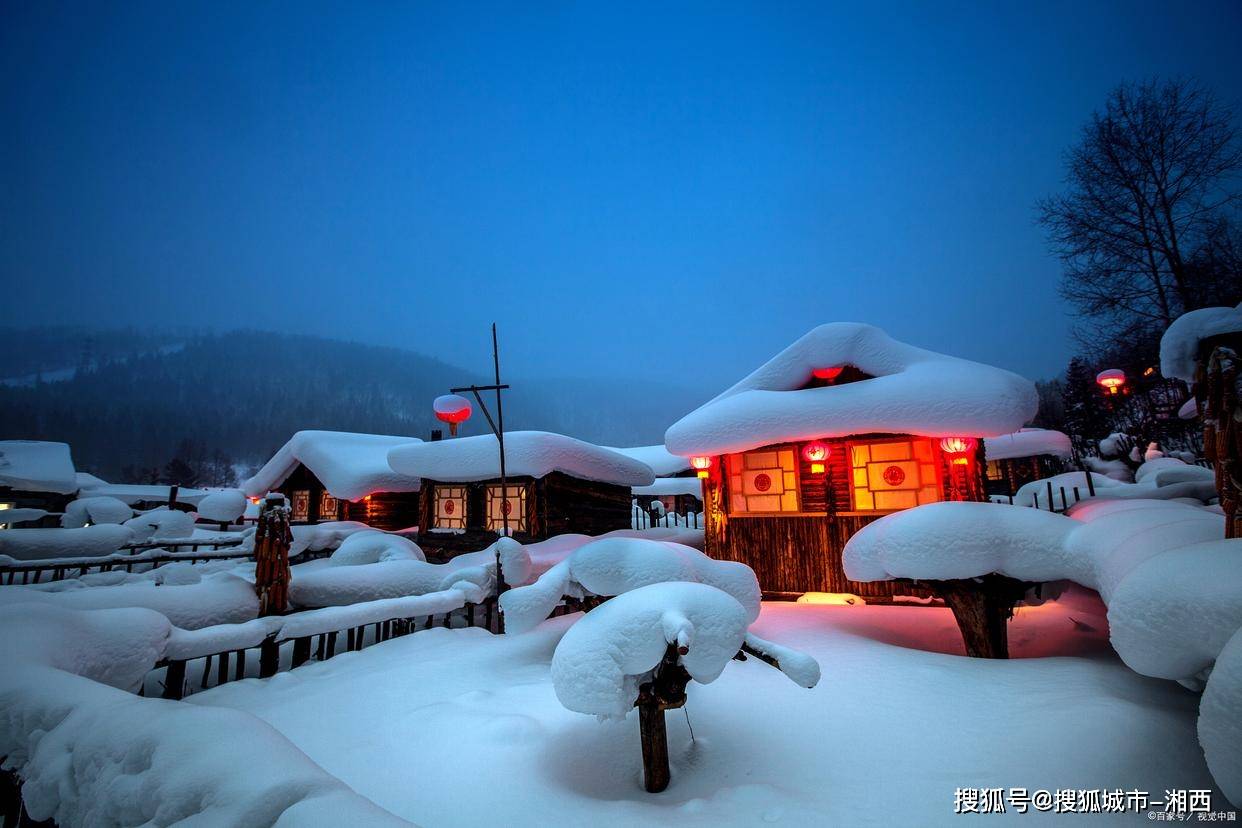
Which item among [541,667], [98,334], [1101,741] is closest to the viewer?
[1101,741]

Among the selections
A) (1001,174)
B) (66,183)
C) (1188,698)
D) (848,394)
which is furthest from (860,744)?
(66,183)

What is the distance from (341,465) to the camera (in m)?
18.4

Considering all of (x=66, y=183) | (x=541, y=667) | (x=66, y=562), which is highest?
(x=66, y=183)

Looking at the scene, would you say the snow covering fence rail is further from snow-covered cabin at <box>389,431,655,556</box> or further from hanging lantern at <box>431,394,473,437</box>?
hanging lantern at <box>431,394,473,437</box>

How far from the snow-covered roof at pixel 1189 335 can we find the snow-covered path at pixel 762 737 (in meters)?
3.14

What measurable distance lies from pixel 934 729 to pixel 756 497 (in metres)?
7.16

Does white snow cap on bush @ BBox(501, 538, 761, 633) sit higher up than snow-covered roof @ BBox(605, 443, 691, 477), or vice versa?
snow-covered roof @ BBox(605, 443, 691, 477)

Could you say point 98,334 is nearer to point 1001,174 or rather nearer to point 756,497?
point 756,497

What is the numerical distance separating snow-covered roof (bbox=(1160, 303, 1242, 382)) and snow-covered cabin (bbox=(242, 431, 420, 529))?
1897 cm

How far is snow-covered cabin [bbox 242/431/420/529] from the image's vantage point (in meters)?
18.1

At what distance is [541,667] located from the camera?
702 centimetres

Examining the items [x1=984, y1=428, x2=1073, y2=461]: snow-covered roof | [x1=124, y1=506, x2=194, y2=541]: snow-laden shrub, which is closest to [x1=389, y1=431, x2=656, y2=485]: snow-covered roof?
[x1=124, y1=506, x2=194, y2=541]: snow-laden shrub

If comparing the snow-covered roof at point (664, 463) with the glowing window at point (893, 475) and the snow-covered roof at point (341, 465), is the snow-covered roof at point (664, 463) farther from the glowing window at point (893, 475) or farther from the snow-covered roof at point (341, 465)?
the glowing window at point (893, 475)

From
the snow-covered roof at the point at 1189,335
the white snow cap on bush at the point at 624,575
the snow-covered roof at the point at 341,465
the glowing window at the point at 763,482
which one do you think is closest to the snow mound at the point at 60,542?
the snow-covered roof at the point at 341,465
